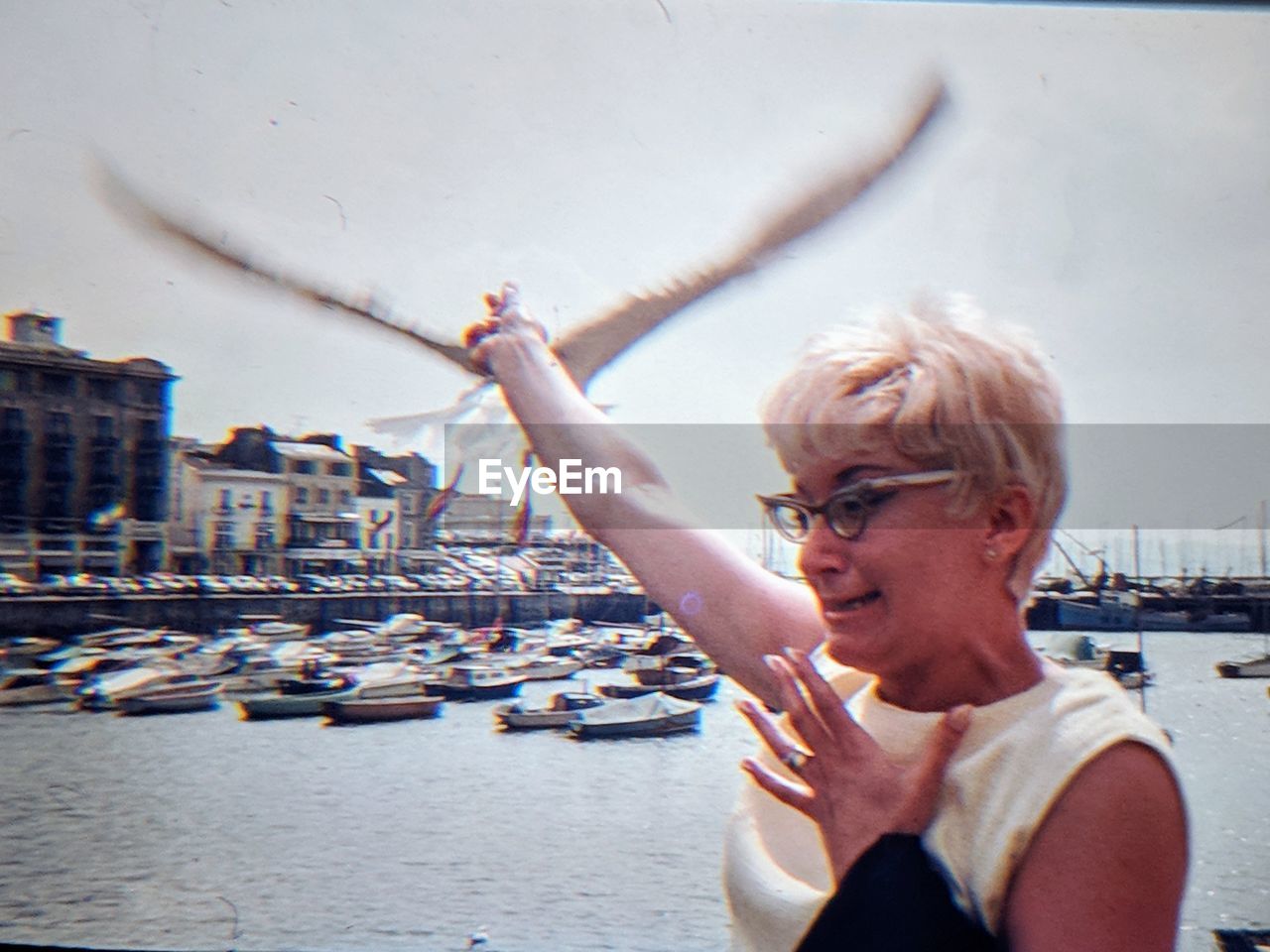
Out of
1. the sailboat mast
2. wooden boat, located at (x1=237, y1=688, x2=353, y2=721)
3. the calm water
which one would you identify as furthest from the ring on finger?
A: wooden boat, located at (x1=237, y1=688, x2=353, y2=721)

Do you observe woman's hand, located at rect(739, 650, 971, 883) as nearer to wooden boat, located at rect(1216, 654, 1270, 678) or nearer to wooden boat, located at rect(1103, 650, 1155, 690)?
wooden boat, located at rect(1103, 650, 1155, 690)

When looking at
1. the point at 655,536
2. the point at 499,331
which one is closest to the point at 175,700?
the point at 499,331

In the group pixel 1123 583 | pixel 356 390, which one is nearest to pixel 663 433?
pixel 356 390

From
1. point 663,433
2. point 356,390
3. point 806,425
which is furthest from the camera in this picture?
point 356,390

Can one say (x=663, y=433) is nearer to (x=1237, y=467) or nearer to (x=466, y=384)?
(x=466, y=384)

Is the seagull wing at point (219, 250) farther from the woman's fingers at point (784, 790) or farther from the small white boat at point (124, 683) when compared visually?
the woman's fingers at point (784, 790)
